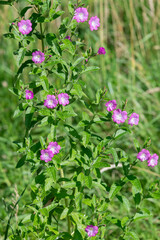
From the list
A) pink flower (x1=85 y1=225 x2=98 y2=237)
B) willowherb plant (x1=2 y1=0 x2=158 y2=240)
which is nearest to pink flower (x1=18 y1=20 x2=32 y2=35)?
willowherb plant (x1=2 y1=0 x2=158 y2=240)

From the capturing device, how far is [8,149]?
9.60ft

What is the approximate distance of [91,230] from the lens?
1.55m

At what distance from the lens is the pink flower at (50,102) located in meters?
1.45

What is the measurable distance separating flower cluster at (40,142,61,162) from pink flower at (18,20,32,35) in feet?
1.58

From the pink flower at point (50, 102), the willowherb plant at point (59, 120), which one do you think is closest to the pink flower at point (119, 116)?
the willowherb plant at point (59, 120)

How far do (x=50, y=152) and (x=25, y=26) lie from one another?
0.54 meters

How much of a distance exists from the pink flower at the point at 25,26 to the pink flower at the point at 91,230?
88cm

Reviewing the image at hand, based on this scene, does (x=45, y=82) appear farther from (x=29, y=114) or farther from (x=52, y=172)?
(x=52, y=172)

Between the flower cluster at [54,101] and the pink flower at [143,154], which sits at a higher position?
the flower cluster at [54,101]

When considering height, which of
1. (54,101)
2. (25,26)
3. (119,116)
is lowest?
(119,116)

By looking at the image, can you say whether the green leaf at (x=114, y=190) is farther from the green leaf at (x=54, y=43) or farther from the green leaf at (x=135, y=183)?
the green leaf at (x=54, y=43)

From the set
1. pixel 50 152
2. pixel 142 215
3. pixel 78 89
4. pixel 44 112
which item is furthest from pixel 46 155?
pixel 142 215

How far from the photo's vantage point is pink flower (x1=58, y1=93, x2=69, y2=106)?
1.48 meters

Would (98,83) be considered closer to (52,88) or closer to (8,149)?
(8,149)
